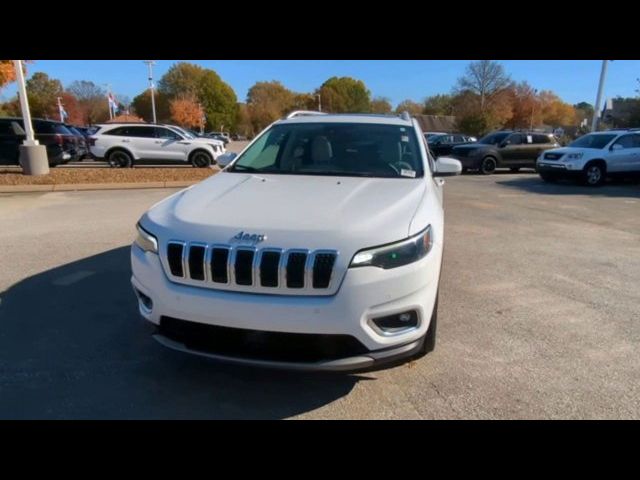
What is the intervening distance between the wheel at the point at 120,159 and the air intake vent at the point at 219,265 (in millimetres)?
15659

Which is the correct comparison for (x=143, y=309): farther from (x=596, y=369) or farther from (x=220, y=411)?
(x=596, y=369)

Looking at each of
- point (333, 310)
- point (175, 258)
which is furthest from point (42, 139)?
point (333, 310)

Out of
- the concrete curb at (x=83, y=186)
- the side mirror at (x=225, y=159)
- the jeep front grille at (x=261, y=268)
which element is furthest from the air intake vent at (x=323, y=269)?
the concrete curb at (x=83, y=186)

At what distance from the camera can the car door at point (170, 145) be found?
16.5 m

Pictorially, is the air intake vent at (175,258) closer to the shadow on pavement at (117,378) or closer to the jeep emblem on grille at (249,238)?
the jeep emblem on grille at (249,238)

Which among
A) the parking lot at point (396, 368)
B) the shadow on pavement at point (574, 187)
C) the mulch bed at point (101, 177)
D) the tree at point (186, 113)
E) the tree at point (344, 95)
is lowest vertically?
the shadow on pavement at point (574, 187)

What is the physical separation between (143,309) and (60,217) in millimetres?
6402

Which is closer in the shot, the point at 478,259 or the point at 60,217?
the point at 478,259

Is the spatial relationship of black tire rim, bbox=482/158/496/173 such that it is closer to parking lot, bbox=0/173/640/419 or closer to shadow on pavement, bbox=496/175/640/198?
shadow on pavement, bbox=496/175/640/198

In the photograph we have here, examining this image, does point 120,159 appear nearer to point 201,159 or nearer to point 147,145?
point 147,145

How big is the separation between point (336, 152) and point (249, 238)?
1857mm

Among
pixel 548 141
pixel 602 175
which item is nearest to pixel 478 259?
pixel 602 175

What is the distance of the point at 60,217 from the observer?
7.99 metres
